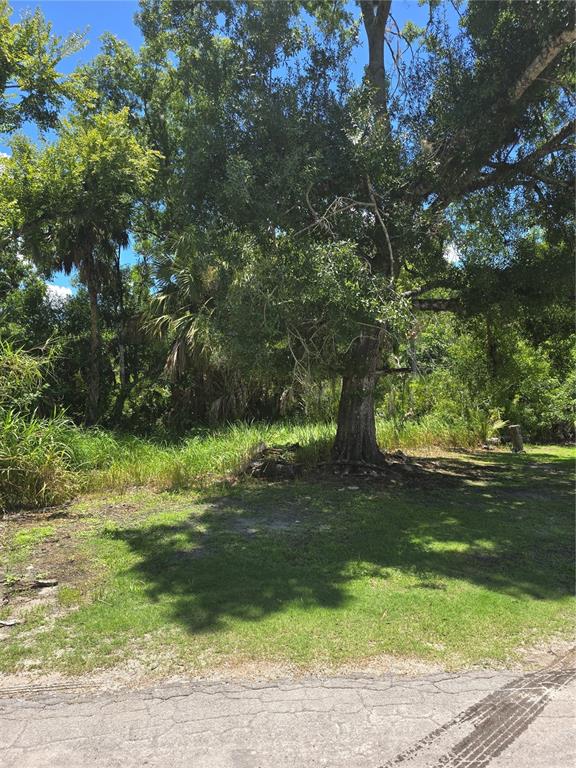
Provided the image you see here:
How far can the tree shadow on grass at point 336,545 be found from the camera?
17.6 ft

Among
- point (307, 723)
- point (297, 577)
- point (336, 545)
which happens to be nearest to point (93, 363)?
point (336, 545)

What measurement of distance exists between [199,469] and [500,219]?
7325 mm

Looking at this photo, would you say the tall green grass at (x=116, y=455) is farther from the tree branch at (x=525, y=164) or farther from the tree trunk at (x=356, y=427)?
the tree branch at (x=525, y=164)

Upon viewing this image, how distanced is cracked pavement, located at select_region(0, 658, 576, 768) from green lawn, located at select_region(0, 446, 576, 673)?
357 mm

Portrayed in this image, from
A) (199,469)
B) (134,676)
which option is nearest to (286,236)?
(199,469)

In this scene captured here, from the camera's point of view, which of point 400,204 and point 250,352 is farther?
point 400,204

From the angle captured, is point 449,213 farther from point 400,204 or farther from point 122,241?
point 122,241

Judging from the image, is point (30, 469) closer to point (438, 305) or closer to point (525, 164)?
point (438, 305)

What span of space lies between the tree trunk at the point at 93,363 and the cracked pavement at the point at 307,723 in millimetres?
14363

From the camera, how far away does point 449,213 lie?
1106 cm

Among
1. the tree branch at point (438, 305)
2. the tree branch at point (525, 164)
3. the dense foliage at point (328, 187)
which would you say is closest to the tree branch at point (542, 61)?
the dense foliage at point (328, 187)

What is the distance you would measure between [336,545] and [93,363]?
1278 centimetres

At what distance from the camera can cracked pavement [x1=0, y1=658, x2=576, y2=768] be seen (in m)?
3.09

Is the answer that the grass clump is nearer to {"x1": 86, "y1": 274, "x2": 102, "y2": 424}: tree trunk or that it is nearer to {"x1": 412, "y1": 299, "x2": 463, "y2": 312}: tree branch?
{"x1": 412, "y1": 299, "x2": 463, "y2": 312}: tree branch
